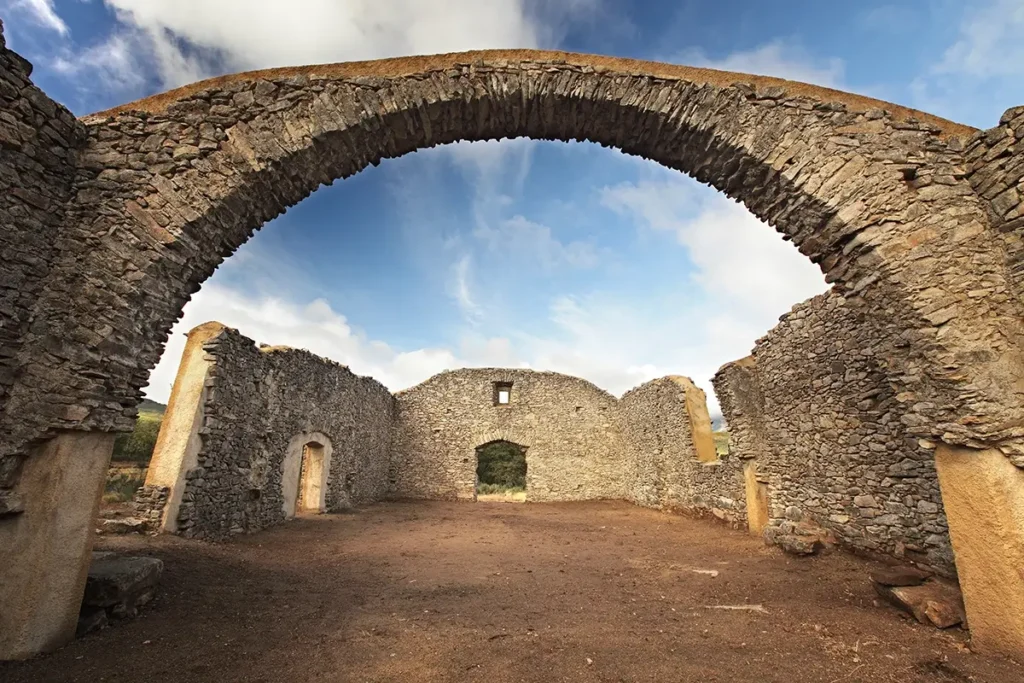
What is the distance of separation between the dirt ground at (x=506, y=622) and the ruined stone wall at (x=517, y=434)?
9.17 metres

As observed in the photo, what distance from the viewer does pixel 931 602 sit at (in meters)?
3.55

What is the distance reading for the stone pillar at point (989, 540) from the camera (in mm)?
2762

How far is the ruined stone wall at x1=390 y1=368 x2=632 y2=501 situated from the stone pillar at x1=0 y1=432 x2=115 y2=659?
13.6 m

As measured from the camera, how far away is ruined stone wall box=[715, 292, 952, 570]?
16.2ft

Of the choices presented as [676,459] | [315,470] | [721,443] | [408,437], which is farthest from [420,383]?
[721,443]

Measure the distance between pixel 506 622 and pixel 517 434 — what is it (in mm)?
13367

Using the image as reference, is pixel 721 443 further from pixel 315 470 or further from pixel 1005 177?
pixel 1005 177

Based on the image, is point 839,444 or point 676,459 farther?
point 676,459

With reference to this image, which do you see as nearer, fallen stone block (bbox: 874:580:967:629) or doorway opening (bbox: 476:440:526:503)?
fallen stone block (bbox: 874:580:967:629)

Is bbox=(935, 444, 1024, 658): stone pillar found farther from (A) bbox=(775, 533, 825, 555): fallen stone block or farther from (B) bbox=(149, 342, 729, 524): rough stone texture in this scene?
(B) bbox=(149, 342, 729, 524): rough stone texture

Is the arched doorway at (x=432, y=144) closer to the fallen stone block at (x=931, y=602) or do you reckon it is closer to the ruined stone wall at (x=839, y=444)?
the ruined stone wall at (x=839, y=444)

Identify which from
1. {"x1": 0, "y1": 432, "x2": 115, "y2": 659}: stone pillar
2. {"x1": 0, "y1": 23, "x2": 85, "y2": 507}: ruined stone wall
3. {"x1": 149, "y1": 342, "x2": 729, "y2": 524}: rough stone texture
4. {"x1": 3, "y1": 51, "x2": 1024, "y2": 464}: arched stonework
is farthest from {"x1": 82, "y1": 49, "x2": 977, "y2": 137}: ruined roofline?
{"x1": 149, "y1": 342, "x2": 729, "y2": 524}: rough stone texture

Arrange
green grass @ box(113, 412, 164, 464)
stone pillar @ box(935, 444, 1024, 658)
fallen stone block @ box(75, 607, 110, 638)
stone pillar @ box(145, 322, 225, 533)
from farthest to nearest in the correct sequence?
green grass @ box(113, 412, 164, 464), stone pillar @ box(145, 322, 225, 533), fallen stone block @ box(75, 607, 110, 638), stone pillar @ box(935, 444, 1024, 658)

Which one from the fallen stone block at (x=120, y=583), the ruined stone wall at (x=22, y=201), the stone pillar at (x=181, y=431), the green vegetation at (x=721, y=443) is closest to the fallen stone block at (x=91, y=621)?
the fallen stone block at (x=120, y=583)
